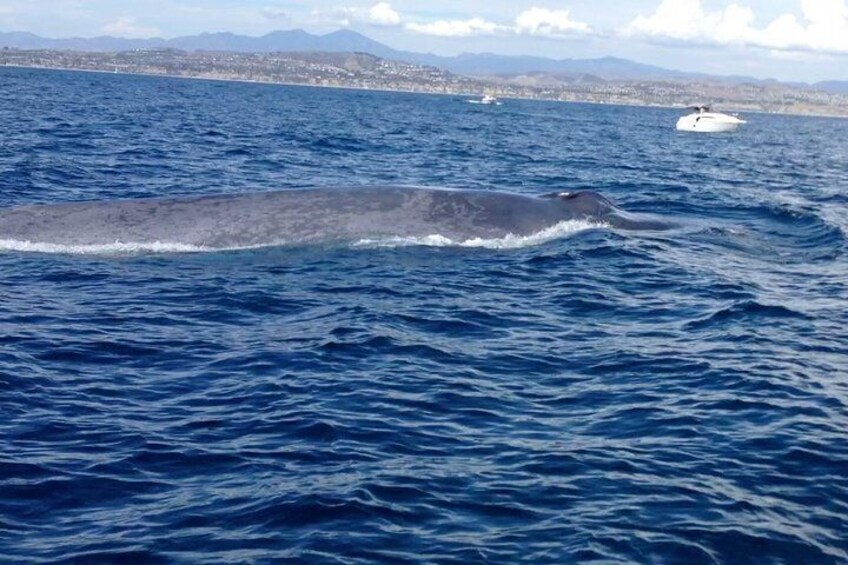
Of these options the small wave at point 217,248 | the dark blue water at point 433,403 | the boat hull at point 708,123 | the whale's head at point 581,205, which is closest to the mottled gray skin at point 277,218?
the small wave at point 217,248

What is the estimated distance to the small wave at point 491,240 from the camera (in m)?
21.8

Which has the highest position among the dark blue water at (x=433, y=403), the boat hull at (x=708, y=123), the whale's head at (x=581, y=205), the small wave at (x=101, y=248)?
the whale's head at (x=581, y=205)

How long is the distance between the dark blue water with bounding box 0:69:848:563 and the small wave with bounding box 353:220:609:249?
0.29 metres

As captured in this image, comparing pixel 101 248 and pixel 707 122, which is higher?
pixel 101 248

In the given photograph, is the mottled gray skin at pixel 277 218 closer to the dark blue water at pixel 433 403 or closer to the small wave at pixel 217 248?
the small wave at pixel 217 248

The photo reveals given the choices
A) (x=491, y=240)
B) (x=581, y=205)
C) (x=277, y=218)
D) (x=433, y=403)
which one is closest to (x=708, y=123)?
(x=581, y=205)

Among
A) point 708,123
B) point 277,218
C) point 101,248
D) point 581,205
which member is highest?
point 277,218

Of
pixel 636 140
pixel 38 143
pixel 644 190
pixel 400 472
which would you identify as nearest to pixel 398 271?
pixel 400 472

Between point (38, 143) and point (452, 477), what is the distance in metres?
36.8

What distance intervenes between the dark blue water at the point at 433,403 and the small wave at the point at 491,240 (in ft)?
0.95

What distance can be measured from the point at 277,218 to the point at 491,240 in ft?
14.5

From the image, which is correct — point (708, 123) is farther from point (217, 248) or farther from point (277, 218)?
point (217, 248)

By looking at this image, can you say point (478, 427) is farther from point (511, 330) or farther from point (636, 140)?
point (636, 140)

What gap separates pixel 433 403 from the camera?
13016mm
